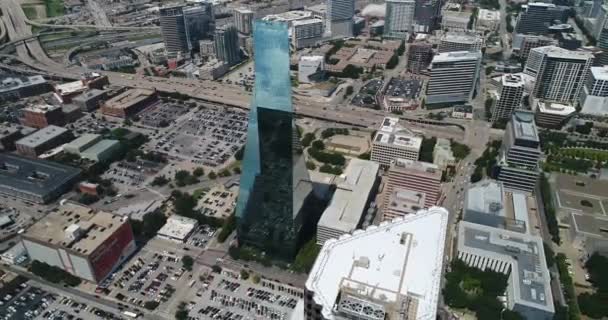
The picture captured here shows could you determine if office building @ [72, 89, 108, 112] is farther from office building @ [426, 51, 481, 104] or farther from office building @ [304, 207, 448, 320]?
office building @ [304, 207, 448, 320]

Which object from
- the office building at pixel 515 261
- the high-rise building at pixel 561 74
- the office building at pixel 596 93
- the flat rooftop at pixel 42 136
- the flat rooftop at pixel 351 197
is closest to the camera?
the office building at pixel 515 261

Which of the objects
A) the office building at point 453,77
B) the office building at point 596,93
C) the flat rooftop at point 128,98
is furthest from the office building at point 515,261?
the flat rooftop at point 128,98

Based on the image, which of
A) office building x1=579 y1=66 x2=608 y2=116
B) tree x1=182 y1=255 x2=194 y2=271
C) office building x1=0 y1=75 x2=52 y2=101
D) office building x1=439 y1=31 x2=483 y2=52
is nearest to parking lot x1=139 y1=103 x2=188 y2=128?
office building x1=0 y1=75 x2=52 y2=101

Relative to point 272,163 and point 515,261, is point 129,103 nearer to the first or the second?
point 272,163

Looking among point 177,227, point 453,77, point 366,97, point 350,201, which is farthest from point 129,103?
point 453,77

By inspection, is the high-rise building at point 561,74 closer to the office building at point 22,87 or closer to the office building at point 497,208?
the office building at point 497,208

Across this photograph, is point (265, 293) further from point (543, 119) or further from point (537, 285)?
point (543, 119)

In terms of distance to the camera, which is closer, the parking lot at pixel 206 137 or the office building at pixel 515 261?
the office building at pixel 515 261
